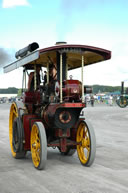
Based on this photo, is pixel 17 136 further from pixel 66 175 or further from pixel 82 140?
pixel 66 175

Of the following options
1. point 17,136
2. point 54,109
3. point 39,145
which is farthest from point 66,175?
point 17,136

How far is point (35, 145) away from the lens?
5.58 m

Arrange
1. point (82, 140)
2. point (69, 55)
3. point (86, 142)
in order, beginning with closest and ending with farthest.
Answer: point (86, 142) → point (82, 140) → point (69, 55)

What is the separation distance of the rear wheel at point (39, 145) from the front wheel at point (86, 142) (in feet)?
2.73

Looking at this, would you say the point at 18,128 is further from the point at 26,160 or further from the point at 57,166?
the point at 57,166

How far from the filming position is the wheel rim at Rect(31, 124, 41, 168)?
18.0 ft

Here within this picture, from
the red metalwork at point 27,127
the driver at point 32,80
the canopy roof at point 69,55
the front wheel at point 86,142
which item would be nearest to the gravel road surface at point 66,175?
the front wheel at point 86,142

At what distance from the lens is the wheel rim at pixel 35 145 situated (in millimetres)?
5485

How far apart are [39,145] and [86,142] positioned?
923 mm

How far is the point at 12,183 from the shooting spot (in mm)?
4582

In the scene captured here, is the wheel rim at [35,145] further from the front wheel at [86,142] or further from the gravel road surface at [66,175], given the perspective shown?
the front wheel at [86,142]

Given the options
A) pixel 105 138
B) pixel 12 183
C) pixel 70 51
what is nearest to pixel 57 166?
pixel 12 183

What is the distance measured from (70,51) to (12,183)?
264cm

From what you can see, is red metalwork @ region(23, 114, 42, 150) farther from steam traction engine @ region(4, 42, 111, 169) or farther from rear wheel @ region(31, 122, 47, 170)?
rear wheel @ region(31, 122, 47, 170)
